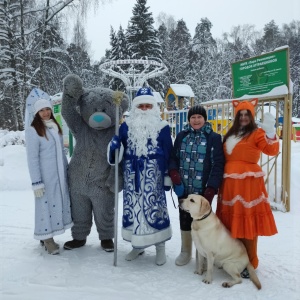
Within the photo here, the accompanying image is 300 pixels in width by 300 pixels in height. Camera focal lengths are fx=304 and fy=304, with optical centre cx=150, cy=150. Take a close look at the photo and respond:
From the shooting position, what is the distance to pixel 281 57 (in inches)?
179

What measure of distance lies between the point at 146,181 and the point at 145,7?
22.7 metres

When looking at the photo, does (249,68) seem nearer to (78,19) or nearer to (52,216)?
(52,216)

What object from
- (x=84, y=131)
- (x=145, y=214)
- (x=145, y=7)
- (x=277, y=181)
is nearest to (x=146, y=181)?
(x=145, y=214)

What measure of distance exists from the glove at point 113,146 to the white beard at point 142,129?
12 cm

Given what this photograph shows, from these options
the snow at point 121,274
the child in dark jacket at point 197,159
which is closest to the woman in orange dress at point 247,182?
the child in dark jacket at point 197,159

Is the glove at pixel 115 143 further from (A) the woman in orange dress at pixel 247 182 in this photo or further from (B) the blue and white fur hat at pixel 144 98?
(A) the woman in orange dress at pixel 247 182

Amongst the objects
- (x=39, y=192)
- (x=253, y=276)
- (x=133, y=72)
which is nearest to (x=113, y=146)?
(x=39, y=192)

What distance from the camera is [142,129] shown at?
2.88 metres

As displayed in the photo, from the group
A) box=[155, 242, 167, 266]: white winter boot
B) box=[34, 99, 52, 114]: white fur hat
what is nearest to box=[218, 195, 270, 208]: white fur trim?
box=[155, 242, 167, 266]: white winter boot

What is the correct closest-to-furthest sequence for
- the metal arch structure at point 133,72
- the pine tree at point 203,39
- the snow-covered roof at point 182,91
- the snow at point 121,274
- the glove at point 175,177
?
1. the snow at point 121,274
2. the glove at point 175,177
3. the metal arch structure at point 133,72
4. the snow-covered roof at point 182,91
5. the pine tree at point 203,39

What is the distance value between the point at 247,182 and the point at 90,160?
156 cm

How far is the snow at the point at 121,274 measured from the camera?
2371mm

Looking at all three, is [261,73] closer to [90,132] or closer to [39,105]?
[90,132]

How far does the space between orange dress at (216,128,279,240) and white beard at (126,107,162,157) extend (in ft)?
2.41
